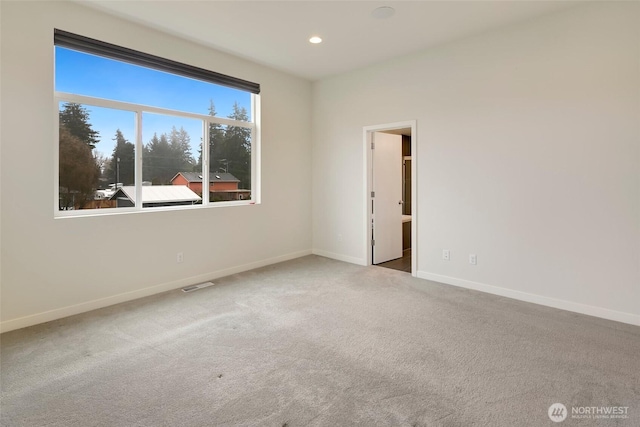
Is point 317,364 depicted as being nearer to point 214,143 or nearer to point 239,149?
point 214,143

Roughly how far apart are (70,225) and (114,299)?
2.82ft

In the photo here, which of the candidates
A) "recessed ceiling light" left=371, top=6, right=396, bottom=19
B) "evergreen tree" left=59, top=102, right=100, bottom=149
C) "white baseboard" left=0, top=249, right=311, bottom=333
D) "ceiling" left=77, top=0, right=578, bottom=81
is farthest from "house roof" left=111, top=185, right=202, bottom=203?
"recessed ceiling light" left=371, top=6, right=396, bottom=19

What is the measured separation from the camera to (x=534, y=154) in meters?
3.31

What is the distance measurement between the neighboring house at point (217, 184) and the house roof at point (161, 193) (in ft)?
0.24

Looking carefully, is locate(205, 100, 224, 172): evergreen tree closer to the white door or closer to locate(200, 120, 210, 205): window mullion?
locate(200, 120, 210, 205): window mullion

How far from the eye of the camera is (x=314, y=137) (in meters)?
5.50

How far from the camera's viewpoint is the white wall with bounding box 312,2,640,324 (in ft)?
9.47

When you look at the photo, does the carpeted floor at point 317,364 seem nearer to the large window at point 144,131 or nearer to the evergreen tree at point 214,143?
the large window at point 144,131

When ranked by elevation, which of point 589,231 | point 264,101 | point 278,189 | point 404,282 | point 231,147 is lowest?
point 404,282

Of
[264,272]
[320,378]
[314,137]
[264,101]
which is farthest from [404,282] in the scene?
[264,101]

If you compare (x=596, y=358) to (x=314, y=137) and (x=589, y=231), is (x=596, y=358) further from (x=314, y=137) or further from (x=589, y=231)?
(x=314, y=137)

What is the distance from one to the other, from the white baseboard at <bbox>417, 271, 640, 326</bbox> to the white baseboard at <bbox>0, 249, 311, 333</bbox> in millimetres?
2497

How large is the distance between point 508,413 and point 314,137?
14.9 ft

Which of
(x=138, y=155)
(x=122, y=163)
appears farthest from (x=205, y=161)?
(x=122, y=163)
